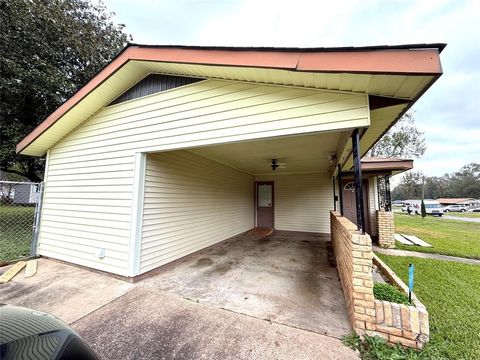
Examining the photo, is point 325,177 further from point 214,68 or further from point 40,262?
point 40,262

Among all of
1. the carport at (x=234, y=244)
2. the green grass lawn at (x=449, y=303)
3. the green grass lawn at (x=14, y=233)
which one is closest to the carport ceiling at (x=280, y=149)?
the carport at (x=234, y=244)

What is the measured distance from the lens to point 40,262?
422cm

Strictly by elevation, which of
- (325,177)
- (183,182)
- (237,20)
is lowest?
(183,182)

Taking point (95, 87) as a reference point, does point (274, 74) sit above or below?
below

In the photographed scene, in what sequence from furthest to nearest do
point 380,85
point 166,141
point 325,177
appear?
point 325,177
point 166,141
point 380,85

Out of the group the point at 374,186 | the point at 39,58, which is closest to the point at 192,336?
the point at 374,186

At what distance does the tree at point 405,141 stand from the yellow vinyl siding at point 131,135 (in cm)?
1745

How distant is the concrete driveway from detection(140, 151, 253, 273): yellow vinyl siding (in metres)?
0.83

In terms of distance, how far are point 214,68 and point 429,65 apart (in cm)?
227

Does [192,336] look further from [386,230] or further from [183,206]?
[386,230]

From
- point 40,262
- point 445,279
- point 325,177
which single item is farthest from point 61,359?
point 325,177

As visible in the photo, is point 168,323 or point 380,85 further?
point 168,323

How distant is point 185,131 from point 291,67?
69.5 inches

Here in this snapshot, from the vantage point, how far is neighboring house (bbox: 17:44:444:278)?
7.13 ft
